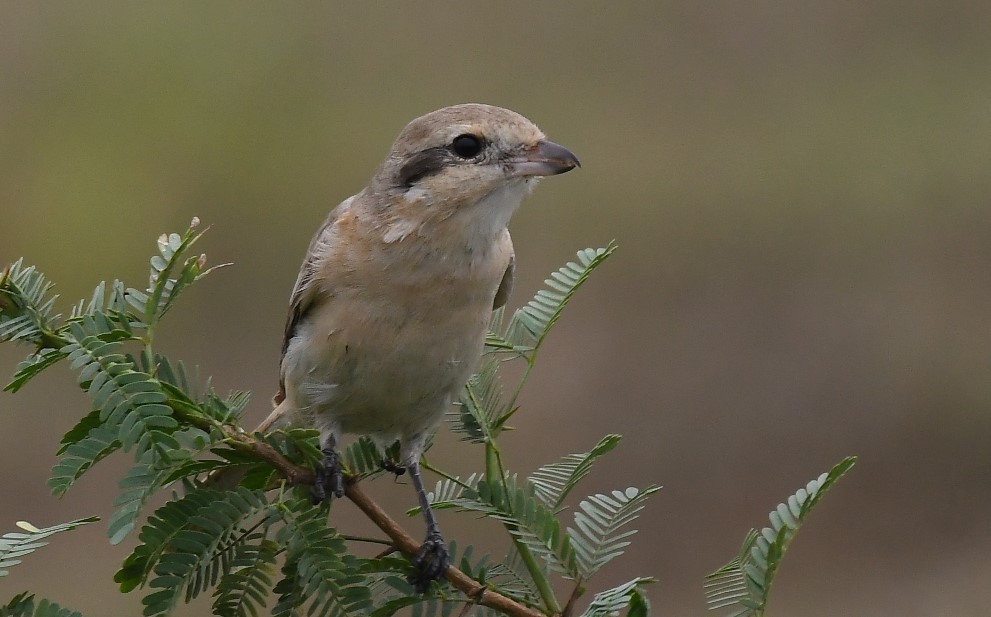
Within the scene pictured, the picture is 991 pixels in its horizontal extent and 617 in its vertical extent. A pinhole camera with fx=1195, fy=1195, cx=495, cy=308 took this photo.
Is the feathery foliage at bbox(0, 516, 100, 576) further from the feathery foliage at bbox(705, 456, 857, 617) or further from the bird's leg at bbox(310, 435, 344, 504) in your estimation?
the feathery foliage at bbox(705, 456, 857, 617)

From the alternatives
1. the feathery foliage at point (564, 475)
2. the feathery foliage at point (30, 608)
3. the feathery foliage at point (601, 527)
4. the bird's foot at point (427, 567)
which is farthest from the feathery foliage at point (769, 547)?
the feathery foliage at point (30, 608)

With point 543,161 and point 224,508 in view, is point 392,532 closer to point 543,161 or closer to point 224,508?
point 224,508

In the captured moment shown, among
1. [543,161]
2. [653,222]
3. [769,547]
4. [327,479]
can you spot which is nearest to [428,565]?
[327,479]

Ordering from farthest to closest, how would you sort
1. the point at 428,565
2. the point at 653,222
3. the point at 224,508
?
the point at 653,222 → the point at 428,565 → the point at 224,508

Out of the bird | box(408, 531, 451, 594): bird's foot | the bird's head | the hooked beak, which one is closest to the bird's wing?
the bird

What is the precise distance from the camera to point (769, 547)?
6.08ft

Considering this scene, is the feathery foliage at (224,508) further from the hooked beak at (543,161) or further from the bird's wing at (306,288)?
the bird's wing at (306,288)

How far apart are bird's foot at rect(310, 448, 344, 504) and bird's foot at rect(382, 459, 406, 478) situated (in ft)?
0.66

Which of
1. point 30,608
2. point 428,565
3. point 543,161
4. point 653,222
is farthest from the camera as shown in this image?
point 653,222

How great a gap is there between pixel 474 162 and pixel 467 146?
0.05 metres

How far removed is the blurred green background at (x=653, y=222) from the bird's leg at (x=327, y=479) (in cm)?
378

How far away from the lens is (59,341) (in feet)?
6.42

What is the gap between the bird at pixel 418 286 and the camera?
9.72 feet

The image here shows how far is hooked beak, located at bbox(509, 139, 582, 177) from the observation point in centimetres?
292
